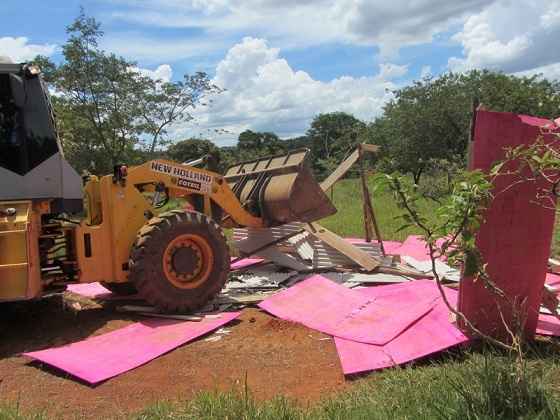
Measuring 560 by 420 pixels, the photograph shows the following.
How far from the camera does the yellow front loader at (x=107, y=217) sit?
18.4 ft

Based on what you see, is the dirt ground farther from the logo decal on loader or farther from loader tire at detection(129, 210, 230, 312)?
the logo decal on loader

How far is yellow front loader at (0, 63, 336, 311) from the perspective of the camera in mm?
5613

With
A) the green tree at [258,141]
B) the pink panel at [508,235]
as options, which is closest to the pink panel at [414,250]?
the pink panel at [508,235]

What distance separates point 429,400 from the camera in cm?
330

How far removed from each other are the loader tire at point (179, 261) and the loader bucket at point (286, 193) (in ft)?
4.22

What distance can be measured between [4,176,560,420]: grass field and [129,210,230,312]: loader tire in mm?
2588

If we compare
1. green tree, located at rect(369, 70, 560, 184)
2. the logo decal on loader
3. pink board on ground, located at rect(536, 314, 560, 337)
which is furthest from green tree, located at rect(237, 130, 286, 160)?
pink board on ground, located at rect(536, 314, 560, 337)

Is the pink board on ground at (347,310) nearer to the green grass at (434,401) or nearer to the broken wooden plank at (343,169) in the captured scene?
the green grass at (434,401)

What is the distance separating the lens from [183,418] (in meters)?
3.42

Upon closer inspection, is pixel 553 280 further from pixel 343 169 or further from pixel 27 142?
pixel 27 142

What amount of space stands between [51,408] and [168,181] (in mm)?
3400

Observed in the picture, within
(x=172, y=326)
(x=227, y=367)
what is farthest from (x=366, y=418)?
(x=172, y=326)

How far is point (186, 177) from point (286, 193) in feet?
4.68

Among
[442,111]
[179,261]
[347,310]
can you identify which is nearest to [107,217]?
[179,261]
